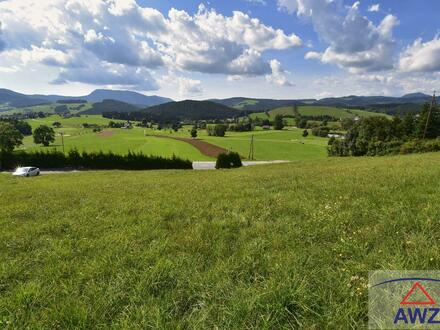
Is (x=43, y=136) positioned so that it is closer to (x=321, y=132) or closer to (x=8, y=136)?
(x=8, y=136)

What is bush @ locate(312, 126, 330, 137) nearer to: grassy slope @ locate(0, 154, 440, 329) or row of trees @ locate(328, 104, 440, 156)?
row of trees @ locate(328, 104, 440, 156)

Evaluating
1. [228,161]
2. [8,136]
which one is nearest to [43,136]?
[8,136]

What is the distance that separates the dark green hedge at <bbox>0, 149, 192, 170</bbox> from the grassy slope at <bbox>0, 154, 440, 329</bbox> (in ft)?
173

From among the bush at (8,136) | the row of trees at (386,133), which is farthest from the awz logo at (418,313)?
the bush at (8,136)

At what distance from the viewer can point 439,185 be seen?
7.16m

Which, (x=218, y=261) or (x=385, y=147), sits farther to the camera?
(x=385, y=147)

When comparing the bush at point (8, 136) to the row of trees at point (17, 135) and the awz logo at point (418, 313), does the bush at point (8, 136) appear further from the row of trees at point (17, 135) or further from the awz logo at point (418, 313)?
the awz logo at point (418, 313)

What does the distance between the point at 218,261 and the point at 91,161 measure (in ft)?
211

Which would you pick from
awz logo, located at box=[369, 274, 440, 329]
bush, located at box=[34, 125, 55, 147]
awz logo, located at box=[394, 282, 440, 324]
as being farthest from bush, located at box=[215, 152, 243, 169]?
bush, located at box=[34, 125, 55, 147]

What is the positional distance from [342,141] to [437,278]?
307 ft

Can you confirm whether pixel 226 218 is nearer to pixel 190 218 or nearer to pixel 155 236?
pixel 190 218

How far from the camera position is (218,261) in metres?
4.11

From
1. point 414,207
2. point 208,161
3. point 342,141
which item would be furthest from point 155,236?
point 342,141

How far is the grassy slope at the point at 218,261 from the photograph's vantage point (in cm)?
299
